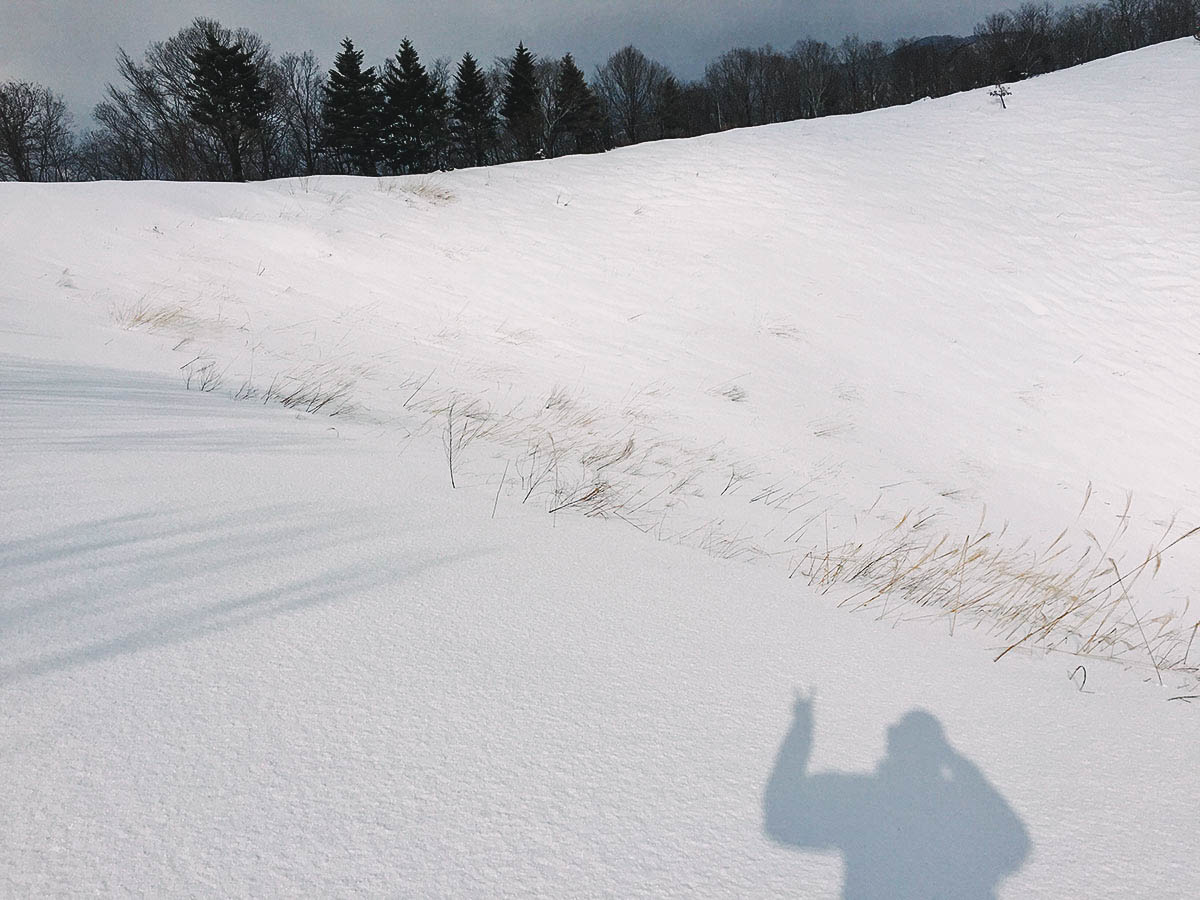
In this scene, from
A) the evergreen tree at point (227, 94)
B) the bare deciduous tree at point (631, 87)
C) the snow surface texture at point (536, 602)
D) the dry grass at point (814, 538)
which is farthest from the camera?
the bare deciduous tree at point (631, 87)

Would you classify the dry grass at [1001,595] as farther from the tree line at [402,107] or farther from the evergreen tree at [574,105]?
the evergreen tree at [574,105]

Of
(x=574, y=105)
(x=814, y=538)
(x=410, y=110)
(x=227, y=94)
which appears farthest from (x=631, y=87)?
(x=814, y=538)

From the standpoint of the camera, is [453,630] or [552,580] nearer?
[453,630]

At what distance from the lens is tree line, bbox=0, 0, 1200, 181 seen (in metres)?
31.5

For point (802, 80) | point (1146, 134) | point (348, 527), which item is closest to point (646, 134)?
point (802, 80)

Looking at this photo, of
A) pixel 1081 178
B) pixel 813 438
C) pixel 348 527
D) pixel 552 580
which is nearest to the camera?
pixel 552 580

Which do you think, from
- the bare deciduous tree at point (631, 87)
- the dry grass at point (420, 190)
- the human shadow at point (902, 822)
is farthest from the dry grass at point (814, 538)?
the bare deciduous tree at point (631, 87)

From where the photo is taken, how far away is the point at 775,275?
880cm

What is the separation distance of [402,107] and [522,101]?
7378mm

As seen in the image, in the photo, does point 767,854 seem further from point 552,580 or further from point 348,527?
point 348,527

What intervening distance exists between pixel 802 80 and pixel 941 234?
56529 millimetres

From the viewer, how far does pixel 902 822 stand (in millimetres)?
1101

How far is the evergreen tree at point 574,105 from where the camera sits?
38844 mm

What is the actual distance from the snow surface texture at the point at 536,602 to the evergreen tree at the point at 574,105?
3601 centimetres
